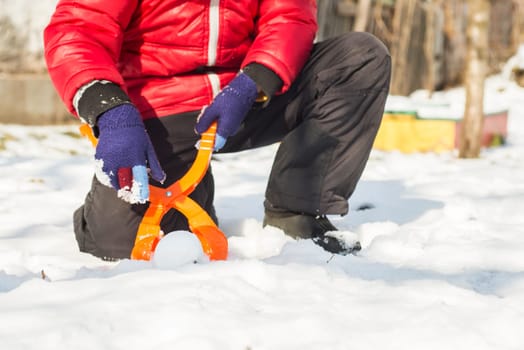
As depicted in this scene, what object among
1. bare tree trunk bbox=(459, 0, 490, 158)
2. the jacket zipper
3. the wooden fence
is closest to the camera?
the jacket zipper

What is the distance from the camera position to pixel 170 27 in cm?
181

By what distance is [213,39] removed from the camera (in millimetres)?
1841

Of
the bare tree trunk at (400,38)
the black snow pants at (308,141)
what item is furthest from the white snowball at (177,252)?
the bare tree trunk at (400,38)

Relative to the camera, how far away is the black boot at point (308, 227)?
1741 mm

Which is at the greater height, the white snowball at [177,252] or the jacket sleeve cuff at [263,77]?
the jacket sleeve cuff at [263,77]

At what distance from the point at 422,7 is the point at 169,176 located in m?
7.21

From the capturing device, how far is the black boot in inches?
68.6

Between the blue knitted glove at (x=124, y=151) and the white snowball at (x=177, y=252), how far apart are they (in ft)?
0.50

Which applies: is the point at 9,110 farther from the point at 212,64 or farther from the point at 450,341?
the point at 450,341

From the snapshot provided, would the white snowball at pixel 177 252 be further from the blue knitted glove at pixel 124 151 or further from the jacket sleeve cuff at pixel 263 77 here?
the jacket sleeve cuff at pixel 263 77

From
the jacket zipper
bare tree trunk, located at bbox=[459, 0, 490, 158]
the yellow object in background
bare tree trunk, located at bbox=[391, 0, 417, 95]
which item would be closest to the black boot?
the jacket zipper

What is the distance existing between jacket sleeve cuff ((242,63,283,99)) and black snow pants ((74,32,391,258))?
0.14 meters

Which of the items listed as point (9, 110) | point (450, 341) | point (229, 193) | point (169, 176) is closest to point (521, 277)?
point (450, 341)

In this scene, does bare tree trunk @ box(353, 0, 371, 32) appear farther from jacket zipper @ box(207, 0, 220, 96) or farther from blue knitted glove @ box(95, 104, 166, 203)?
blue knitted glove @ box(95, 104, 166, 203)
